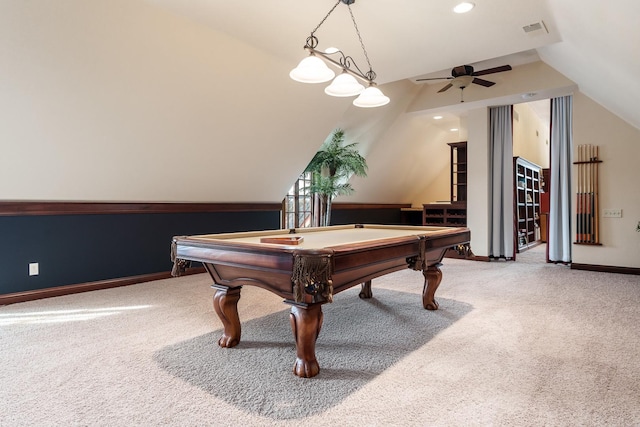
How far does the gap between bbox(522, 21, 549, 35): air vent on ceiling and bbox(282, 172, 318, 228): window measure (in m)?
3.98

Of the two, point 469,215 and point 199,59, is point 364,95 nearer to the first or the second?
point 199,59

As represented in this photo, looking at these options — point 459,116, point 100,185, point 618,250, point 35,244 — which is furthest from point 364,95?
point 459,116

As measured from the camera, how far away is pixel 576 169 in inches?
205

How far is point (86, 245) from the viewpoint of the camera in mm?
4023

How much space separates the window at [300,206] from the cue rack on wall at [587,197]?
394 cm

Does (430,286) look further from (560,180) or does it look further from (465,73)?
(560,180)

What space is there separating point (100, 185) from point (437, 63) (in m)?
3.82

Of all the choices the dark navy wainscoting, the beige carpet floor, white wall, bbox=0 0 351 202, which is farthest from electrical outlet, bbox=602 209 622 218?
the dark navy wainscoting

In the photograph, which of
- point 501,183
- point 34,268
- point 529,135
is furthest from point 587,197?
point 34,268

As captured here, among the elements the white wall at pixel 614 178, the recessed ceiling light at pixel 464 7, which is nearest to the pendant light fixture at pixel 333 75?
the recessed ceiling light at pixel 464 7

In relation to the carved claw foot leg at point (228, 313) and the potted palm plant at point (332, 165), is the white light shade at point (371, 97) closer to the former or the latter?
the carved claw foot leg at point (228, 313)

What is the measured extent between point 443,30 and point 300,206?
4022mm

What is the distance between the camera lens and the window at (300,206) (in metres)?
6.59

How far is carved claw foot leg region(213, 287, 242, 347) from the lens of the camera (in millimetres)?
2391
